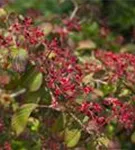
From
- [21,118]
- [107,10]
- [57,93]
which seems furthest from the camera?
[107,10]

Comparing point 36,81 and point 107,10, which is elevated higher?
point 36,81

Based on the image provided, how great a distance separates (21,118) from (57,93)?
0.27 metres

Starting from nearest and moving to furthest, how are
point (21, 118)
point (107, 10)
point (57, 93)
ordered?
point (57, 93)
point (21, 118)
point (107, 10)

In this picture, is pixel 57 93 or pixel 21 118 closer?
pixel 57 93

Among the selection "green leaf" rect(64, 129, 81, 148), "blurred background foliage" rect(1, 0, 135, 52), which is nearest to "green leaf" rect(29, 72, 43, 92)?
"green leaf" rect(64, 129, 81, 148)

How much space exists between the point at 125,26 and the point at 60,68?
9.03 ft

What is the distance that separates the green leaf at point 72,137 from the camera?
2465 mm

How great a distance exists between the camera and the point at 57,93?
7.85 feet

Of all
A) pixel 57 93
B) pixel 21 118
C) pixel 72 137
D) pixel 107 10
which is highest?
pixel 57 93

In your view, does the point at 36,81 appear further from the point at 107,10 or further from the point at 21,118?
the point at 107,10

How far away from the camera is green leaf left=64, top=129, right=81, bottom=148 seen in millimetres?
2465

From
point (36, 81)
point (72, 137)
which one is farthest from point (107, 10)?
point (72, 137)

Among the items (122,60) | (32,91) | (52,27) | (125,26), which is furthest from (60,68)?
(125,26)

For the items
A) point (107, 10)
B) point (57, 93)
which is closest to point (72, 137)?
point (57, 93)
